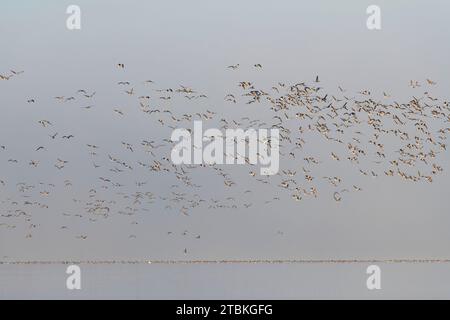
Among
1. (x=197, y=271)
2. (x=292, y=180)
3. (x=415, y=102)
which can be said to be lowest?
(x=197, y=271)

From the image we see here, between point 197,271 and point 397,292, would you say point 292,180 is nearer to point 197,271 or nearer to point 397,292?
point 197,271

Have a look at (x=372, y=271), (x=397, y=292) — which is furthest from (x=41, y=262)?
(x=397, y=292)

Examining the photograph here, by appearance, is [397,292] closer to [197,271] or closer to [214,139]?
[197,271]

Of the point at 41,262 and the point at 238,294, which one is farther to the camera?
the point at 41,262

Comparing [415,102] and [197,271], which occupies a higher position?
[415,102]
